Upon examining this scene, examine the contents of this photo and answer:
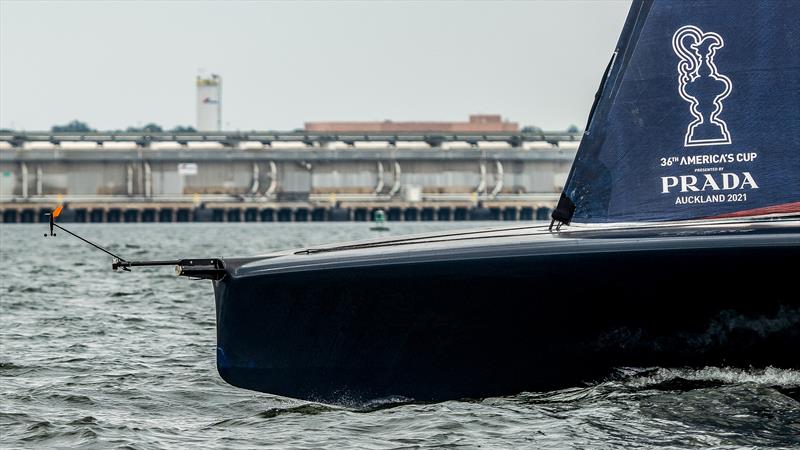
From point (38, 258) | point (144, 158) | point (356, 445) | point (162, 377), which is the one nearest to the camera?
point (356, 445)

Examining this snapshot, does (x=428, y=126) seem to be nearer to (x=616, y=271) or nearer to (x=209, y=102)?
(x=209, y=102)

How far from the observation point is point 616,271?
8.99 metres

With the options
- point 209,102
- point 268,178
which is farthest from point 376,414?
point 209,102

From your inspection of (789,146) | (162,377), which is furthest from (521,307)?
(162,377)

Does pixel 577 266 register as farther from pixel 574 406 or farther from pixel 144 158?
pixel 144 158

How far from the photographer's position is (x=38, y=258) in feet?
114

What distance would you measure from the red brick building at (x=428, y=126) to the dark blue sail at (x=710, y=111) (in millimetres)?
112340

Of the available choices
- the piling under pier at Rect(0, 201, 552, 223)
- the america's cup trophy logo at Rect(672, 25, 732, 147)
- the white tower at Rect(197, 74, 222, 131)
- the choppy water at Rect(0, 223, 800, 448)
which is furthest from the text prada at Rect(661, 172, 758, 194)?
the white tower at Rect(197, 74, 222, 131)

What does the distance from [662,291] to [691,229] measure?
1.65ft

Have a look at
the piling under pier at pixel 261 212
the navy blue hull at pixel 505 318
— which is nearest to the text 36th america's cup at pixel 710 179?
the navy blue hull at pixel 505 318

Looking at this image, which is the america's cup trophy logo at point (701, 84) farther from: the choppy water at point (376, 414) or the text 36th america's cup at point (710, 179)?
the choppy water at point (376, 414)

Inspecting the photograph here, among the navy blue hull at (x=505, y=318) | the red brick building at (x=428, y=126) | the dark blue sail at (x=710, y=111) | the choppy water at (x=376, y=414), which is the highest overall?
the red brick building at (x=428, y=126)

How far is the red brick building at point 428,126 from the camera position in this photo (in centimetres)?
12488

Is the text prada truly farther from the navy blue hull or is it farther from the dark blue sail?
the navy blue hull
